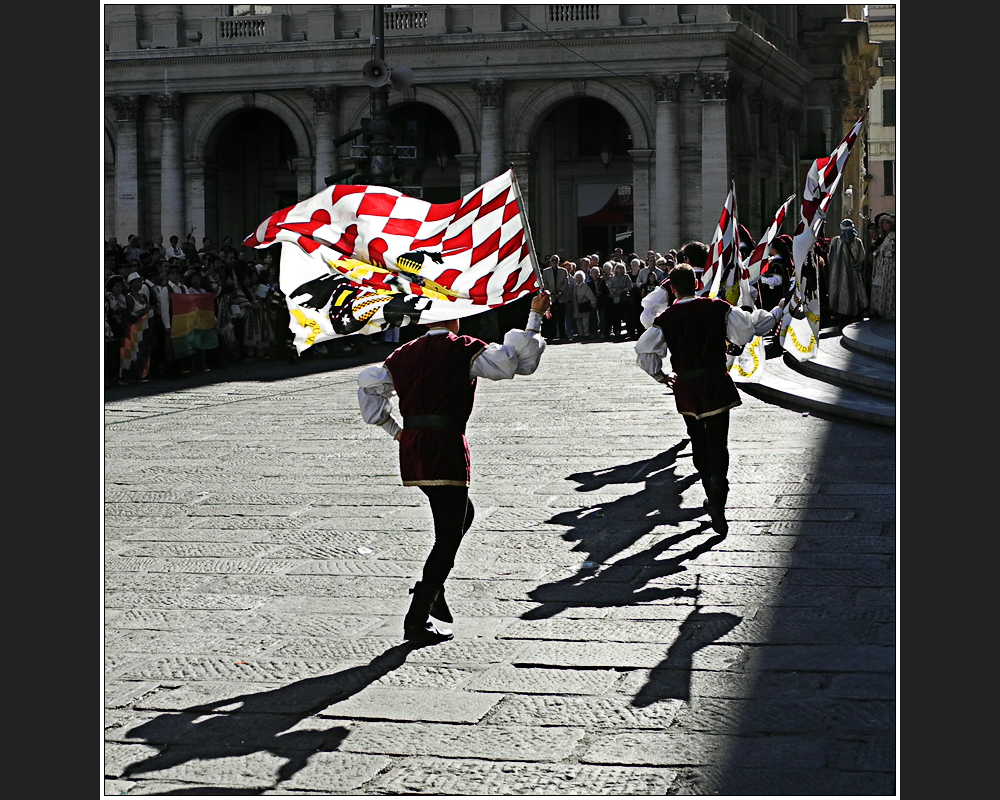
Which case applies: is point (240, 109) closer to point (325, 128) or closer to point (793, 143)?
point (325, 128)

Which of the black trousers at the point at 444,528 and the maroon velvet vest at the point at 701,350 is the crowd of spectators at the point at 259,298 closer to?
the maroon velvet vest at the point at 701,350

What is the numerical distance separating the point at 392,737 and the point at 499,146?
35.4 metres

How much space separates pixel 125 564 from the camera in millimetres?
8477

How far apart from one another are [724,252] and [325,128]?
3041 centimetres

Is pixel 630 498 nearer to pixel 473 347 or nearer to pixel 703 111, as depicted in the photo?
pixel 473 347

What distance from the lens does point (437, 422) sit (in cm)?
675

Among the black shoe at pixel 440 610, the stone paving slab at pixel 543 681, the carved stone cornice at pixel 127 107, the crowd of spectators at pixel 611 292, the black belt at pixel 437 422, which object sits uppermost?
the carved stone cornice at pixel 127 107

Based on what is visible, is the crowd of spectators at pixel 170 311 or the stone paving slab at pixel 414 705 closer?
the stone paving slab at pixel 414 705

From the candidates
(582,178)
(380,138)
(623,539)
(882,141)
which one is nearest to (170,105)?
(582,178)

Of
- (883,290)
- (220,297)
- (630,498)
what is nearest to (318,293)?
(630,498)

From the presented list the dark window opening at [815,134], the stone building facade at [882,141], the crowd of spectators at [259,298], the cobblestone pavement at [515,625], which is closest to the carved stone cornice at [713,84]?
the crowd of spectators at [259,298]

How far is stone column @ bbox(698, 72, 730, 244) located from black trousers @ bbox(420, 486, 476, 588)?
32186 millimetres

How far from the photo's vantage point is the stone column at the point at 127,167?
41.5 meters

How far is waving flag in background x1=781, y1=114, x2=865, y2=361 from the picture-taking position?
11820 mm
